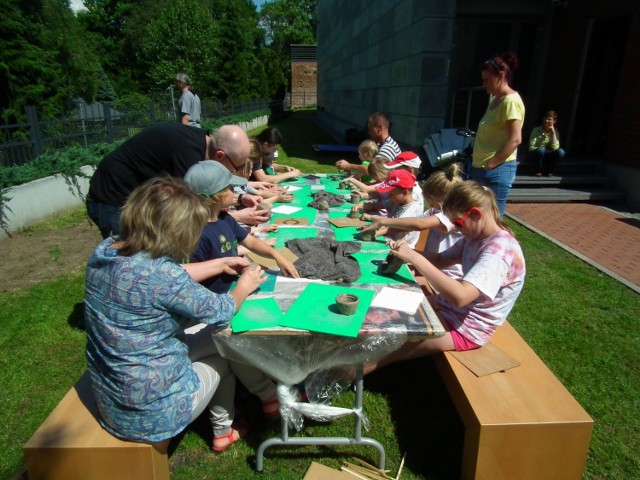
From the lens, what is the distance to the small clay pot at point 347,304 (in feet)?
6.81

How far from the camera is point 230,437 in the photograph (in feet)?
8.21

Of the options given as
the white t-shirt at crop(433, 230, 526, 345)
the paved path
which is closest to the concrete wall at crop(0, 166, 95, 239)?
the white t-shirt at crop(433, 230, 526, 345)

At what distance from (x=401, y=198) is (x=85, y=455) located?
268 cm

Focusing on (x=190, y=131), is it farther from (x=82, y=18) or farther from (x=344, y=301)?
(x=82, y=18)

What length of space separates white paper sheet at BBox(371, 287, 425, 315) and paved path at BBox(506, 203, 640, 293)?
3.29 meters

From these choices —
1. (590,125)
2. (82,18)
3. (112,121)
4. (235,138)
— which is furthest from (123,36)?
(235,138)

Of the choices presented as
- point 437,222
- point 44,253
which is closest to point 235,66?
point 44,253

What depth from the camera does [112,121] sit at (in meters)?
9.67

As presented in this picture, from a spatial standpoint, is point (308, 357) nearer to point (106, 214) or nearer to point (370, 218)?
point (370, 218)

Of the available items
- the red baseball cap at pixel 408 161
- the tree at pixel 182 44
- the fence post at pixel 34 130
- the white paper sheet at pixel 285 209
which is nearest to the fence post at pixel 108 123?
the fence post at pixel 34 130

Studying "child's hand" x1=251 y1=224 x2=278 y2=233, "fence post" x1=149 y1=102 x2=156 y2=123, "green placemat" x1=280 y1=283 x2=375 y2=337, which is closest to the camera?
"green placemat" x1=280 y1=283 x2=375 y2=337

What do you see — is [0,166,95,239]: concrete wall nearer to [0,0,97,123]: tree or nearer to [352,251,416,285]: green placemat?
[0,0,97,123]: tree

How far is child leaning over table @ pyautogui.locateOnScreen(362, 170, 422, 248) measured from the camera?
3.41 meters

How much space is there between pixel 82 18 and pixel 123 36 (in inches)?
159
